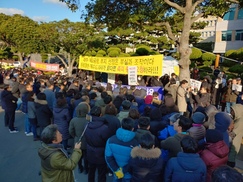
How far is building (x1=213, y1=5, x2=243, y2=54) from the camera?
2999cm

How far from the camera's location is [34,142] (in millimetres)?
6941

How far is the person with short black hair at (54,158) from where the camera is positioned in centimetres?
283

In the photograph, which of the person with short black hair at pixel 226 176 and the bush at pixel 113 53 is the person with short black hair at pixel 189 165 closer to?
the person with short black hair at pixel 226 176

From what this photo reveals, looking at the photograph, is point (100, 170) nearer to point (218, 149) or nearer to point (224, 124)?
point (218, 149)

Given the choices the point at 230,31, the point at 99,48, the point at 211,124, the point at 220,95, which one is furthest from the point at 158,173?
the point at 230,31

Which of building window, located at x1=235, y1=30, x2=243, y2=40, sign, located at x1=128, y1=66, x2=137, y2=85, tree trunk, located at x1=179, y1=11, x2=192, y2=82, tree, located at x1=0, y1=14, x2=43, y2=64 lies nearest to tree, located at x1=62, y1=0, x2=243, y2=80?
tree trunk, located at x1=179, y1=11, x2=192, y2=82

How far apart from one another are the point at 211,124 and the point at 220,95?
260 inches

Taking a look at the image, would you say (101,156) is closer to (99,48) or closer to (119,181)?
(119,181)

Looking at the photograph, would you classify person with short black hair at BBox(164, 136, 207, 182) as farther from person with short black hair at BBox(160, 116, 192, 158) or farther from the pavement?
the pavement

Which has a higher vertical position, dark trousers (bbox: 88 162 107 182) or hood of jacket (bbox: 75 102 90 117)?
hood of jacket (bbox: 75 102 90 117)

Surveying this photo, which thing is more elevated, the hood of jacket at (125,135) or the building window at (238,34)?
the building window at (238,34)

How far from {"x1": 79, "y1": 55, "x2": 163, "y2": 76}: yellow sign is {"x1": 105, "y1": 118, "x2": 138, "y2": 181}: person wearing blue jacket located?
661 cm

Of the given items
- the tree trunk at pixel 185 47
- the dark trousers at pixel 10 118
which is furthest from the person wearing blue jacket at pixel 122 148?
the tree trunk at pixel 185 47

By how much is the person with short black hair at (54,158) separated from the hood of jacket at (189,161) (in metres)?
1.34
